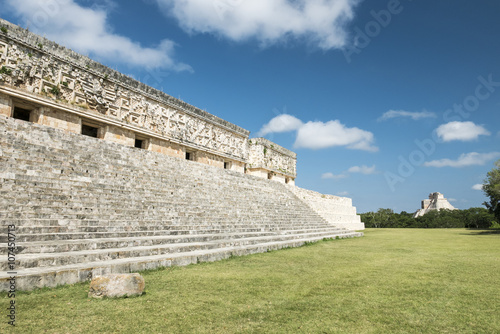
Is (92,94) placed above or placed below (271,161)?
above

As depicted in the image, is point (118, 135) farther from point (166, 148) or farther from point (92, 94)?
point (166, 148)

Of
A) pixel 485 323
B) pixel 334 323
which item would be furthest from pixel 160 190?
pixel 485 323

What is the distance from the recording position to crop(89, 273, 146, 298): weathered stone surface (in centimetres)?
336

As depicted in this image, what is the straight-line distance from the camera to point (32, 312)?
2869 millimetres

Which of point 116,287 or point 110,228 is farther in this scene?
point 110,228

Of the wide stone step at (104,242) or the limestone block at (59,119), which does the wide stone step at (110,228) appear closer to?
the wide stone step at (104,242)

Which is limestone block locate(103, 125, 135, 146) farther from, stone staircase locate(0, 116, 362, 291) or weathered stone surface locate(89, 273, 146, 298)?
weathered stone surface locate(89, 273, 146, 298)

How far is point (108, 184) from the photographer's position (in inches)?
308

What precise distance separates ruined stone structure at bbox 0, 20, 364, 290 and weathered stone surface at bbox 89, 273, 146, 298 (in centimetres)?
86

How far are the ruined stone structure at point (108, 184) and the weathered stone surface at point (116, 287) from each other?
2.82ft

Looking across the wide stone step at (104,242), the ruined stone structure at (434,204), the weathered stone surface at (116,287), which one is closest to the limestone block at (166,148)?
the wide stone step at (104,242)

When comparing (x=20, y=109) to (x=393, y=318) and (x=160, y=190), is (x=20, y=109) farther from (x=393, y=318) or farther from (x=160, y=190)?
(x=393, y=318)

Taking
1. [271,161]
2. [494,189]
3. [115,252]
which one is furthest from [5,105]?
[494,189]

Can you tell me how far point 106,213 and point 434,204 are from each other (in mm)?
62618
